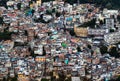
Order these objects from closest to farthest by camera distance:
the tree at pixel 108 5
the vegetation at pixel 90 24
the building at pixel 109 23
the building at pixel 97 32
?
1. the building at pixel 97 32
2. the building at pixel 109 23
3. the vegetation at pixel 90 24
4. the tree at pixel 108 5

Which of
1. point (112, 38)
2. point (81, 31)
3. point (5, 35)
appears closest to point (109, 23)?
point (81, 31)

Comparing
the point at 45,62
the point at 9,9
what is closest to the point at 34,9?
the point at 9,9

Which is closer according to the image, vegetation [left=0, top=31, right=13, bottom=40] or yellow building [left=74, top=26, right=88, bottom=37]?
vegetation [left=0, top=31, right=13, bottom=40]

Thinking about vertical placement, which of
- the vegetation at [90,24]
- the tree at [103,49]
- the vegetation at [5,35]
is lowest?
the vegetation at [90,24]

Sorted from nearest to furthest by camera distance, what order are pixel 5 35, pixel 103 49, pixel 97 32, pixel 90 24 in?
pixel 103 49, pixel 5 35, pixel 97 32, pixel 90 24

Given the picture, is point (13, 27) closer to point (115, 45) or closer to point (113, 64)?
point (115, 45)

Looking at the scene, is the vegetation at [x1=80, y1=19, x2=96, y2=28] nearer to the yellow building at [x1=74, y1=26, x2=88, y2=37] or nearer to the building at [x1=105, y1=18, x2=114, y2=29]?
the building at [x1=105, y1=18, x2=114, y2=29]

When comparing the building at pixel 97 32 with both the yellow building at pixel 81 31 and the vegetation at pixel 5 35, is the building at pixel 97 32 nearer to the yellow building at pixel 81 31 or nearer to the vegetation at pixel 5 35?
the yellow building at pixel 81 31

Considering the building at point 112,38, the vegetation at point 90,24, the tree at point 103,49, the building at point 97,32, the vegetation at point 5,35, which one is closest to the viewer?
the tree at point 103,49

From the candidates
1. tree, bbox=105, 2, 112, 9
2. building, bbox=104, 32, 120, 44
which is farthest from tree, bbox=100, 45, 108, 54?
tree, bbox=105, 2, 112, 9

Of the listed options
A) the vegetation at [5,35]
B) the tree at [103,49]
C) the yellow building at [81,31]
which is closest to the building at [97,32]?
the yellow building at [81,31]

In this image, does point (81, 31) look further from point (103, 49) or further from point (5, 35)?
point (5, 35)
